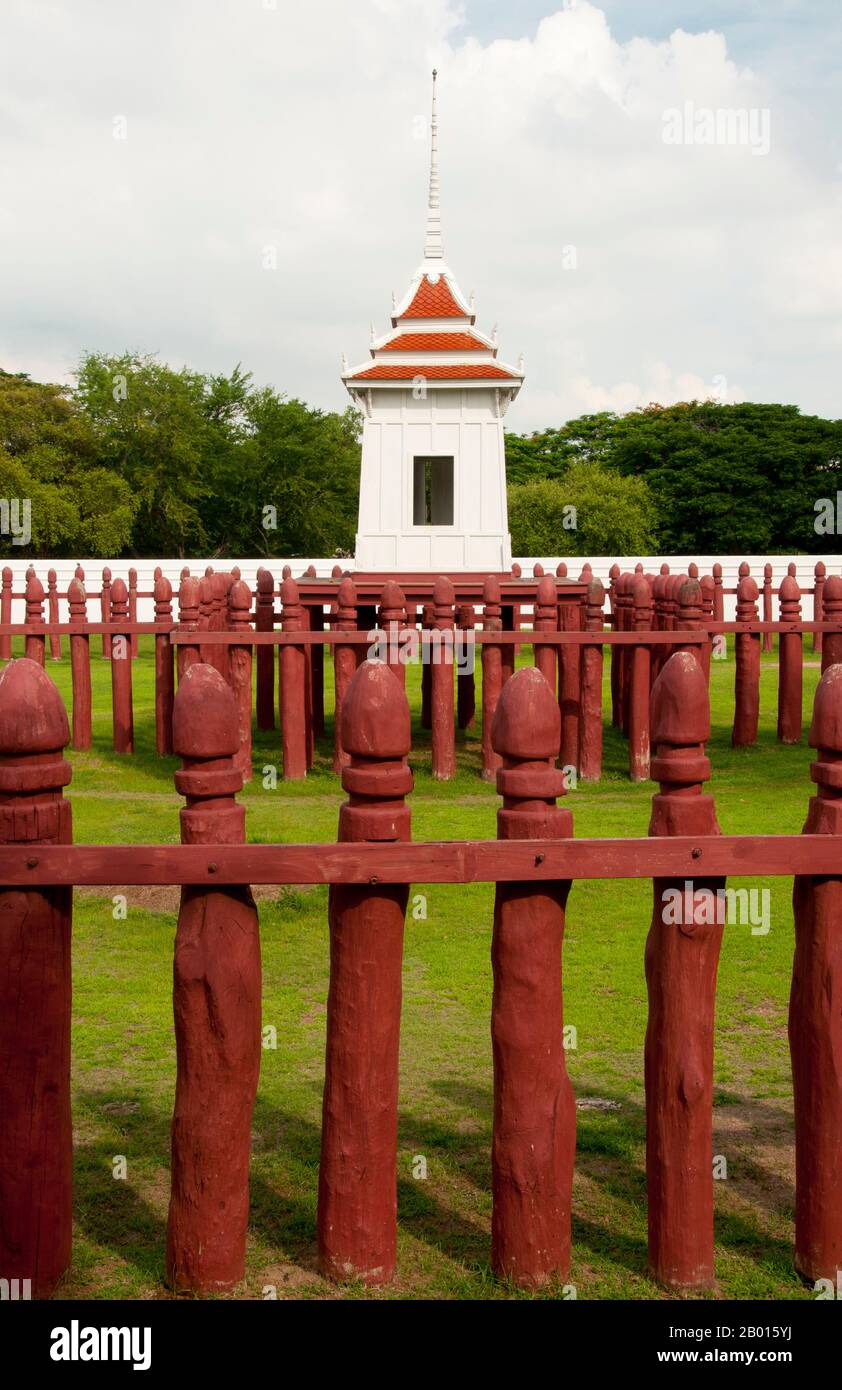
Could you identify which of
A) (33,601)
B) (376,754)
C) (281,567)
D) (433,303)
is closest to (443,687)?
(433,303)

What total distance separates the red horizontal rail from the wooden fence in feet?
25.1

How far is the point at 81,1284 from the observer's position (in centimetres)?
361

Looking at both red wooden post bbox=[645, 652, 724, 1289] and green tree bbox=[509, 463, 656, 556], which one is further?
green tree bbox=[509, 463, 656, 556]

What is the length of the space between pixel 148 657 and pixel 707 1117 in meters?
25.0

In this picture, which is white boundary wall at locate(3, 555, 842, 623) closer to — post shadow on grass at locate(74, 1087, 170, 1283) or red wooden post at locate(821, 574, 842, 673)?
red wooden post at locate(821, 574, 842, 673)

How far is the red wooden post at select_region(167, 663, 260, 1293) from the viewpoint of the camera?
11.1 ft

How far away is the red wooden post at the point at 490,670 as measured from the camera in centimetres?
1302

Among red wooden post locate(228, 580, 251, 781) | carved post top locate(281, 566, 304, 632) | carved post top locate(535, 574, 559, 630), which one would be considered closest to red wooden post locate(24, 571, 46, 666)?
red wooden post locate(228, 580, 251, 781)

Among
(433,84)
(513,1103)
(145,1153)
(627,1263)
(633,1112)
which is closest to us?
(513,1103)

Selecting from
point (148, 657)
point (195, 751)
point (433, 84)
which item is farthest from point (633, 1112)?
point (148, 657)

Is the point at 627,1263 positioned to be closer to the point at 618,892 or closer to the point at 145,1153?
the point at 145,1153

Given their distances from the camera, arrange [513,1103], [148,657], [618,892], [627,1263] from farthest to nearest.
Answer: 1. [148,657]
2. [618,892]
3. [627,1263]
4. [513,1103]

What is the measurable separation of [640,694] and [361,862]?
10.4 metres

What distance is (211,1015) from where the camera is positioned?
3.40m
